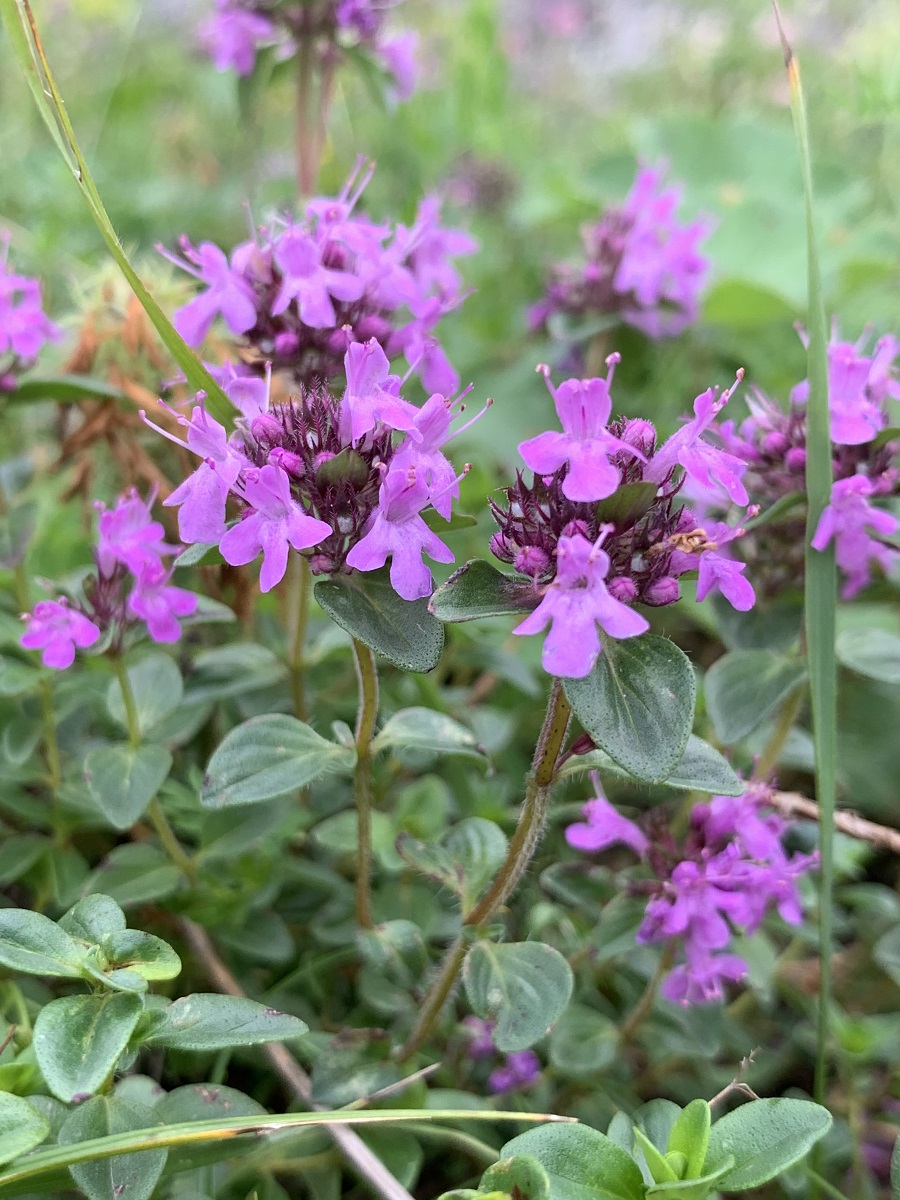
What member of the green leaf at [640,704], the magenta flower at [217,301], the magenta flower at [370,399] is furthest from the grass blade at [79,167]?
the green leaf at [640,704]

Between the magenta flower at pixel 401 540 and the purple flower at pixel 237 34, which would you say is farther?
the purple flower at pixel 237 34

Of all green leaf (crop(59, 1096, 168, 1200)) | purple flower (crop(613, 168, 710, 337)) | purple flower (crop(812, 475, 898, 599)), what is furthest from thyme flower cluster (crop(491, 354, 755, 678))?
purple flower (crop(613, 168, 710, 337))

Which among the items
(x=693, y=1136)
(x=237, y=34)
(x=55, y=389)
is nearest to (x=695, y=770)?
(x=693, y=1136)

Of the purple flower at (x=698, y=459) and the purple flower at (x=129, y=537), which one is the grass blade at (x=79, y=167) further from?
the purple flower at (x=698, y=459)

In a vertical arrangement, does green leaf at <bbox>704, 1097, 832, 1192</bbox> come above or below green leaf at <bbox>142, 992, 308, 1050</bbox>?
below

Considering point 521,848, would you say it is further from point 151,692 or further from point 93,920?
point 151,692

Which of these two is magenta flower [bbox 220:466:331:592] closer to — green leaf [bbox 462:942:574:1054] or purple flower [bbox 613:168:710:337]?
green leaf [bbox 462:942:574:1054]

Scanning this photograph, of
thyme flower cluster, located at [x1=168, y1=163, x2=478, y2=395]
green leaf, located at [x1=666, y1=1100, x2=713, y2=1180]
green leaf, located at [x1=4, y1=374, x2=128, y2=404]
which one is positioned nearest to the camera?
green leaf, located at [x1=666, y1=1100, x2=713, y2=1180]
